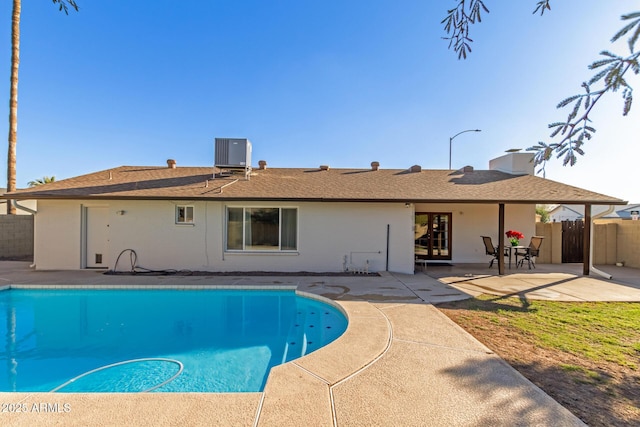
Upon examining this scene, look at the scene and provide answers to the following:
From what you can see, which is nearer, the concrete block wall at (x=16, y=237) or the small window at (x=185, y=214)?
the small window at (x=185, y=214)

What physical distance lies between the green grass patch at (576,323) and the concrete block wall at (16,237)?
18.9 m

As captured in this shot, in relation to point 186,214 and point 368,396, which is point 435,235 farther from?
point 368,396

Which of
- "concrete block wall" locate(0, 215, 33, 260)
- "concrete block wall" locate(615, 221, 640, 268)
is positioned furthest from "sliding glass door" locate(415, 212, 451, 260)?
"concrete block wall" locate(0, 215, 33, 260)

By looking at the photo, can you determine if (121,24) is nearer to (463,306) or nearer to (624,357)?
(463,306)

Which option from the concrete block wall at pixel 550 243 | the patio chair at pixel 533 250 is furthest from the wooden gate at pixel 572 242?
the patio chair at pixel 533 250

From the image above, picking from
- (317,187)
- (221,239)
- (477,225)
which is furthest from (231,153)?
(477,225)

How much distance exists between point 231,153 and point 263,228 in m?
3.52

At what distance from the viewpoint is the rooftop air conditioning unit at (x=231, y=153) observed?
11.5 meters

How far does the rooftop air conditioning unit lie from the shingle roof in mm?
698

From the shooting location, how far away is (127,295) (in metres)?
7.69

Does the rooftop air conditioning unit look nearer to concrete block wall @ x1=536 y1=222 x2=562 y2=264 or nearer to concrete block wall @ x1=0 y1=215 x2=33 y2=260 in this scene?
concrete block wall @ x1=0 y1=215 x2=33 y2=260

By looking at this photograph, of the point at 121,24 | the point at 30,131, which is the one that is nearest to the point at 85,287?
the point at 121,24

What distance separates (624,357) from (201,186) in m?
11.6

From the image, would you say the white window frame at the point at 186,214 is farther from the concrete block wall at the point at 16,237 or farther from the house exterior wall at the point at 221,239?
the concrete block wall at the point at 16,237
